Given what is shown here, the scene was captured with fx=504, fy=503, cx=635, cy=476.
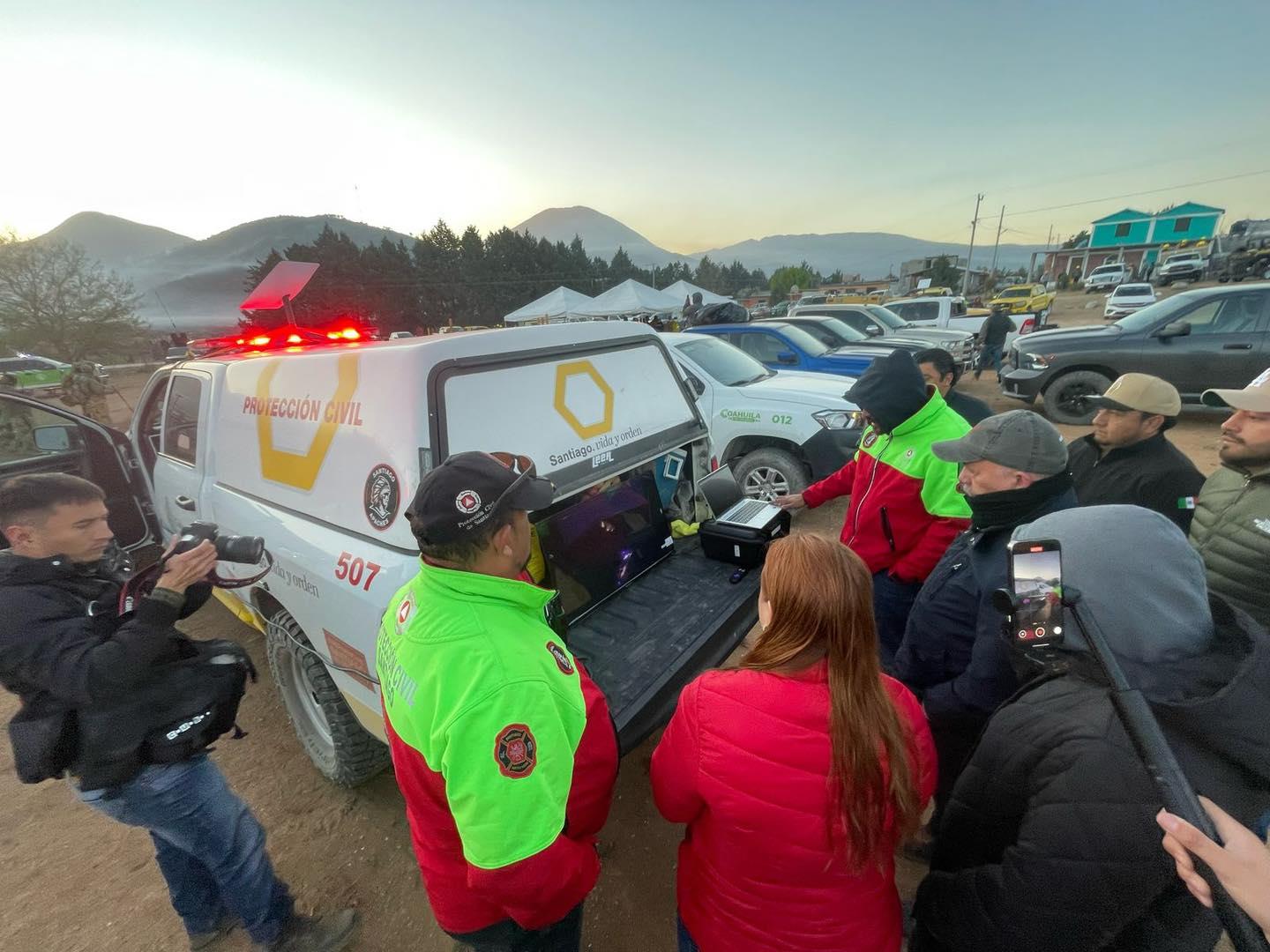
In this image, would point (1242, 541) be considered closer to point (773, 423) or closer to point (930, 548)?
point (930, 548)

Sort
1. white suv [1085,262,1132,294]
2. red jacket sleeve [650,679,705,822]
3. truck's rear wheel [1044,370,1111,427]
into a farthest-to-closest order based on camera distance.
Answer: white suv [1085,262,1132,294] < truck's rear wheel [1044,370,1111,427] < red jacket sleeve [650,679,705,822]

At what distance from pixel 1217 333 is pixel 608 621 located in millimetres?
9654

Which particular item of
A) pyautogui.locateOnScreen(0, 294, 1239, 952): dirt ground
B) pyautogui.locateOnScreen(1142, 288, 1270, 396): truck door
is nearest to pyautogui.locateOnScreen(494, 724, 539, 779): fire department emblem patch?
pyautogui.locateOnScreen(0, 294, 1239, 952): dirt ground

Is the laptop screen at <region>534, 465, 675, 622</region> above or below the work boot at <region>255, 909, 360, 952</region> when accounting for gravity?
above

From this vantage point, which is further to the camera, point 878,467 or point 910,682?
point 878,467

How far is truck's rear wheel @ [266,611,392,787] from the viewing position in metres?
2.51

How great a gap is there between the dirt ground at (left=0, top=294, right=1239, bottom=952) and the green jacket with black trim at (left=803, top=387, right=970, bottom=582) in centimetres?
142

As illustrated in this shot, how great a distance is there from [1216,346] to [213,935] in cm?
1147

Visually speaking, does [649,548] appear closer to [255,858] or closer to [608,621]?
[608,621]

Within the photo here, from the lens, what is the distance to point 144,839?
8.31 ft

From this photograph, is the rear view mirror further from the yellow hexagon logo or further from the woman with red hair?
the woman with red hair

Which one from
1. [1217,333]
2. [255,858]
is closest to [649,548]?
[255,858]

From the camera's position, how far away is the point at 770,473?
539cm

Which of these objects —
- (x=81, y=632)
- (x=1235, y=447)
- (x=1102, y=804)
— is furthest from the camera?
(x=1235, y=447)
